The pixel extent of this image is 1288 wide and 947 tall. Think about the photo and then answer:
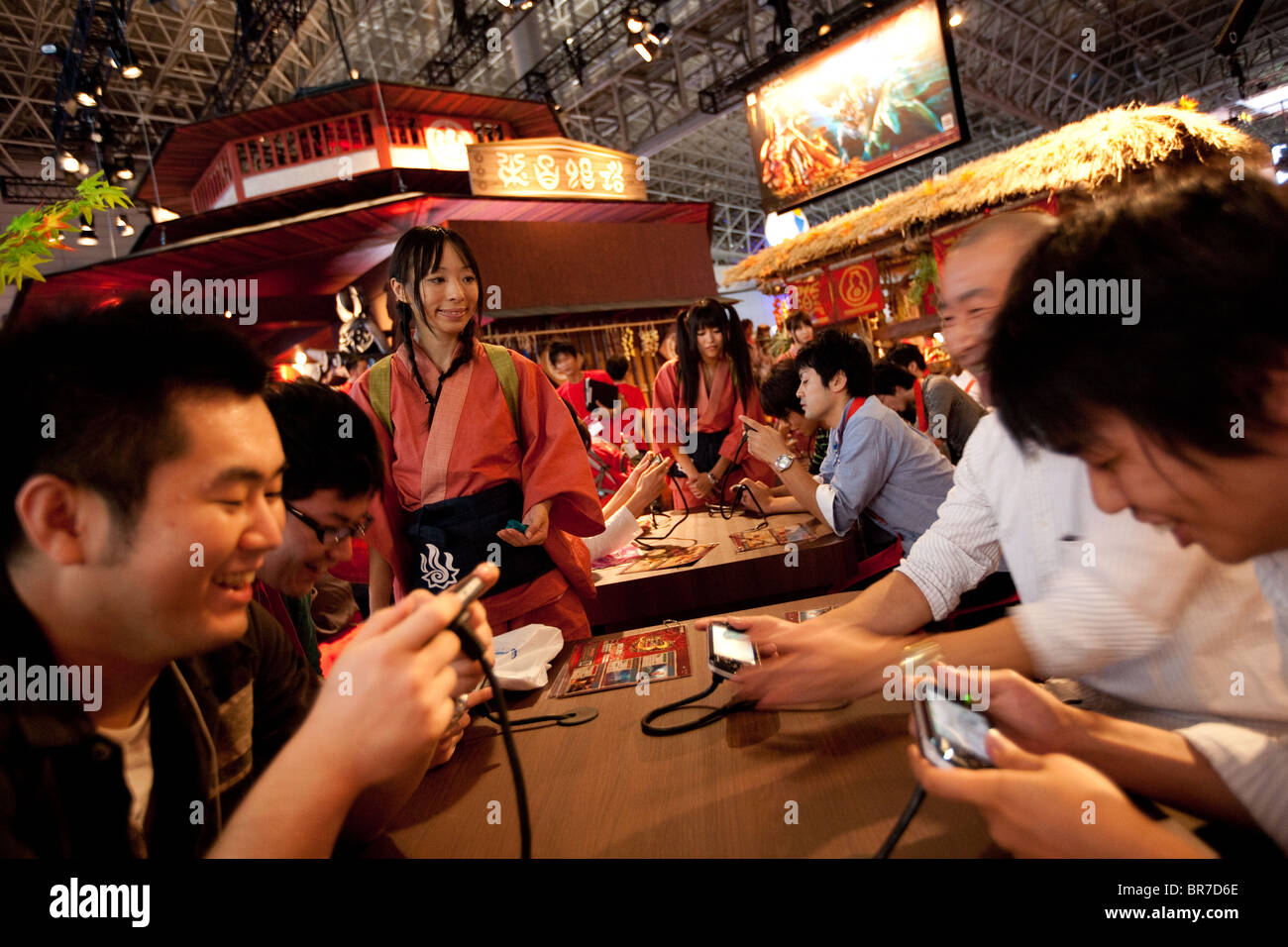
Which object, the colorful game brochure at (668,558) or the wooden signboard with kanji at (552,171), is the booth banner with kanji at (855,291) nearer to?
the wooden signboard with kanji at (552,171)

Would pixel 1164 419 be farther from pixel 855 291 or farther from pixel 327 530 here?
pixel 855 291

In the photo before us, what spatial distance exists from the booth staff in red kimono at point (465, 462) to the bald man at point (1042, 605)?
0.85 m

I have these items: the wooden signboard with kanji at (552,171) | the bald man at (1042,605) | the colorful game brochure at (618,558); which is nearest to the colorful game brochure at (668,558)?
the colorful game brochure at (618,558)

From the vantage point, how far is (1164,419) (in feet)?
2.25

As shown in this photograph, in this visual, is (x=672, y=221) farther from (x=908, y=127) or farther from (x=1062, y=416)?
(x=1062, y=416)

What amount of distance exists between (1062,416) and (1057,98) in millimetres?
20689

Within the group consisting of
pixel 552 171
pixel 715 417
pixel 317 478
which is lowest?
pixel 317 478

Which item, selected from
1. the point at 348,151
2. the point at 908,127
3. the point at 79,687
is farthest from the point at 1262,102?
the point at 79,687

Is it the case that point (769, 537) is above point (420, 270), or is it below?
below

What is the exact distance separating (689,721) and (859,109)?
815cm

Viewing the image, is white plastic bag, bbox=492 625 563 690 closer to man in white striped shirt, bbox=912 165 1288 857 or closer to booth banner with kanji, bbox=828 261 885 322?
man in white striped shirt, bbox=912 165 1288 857

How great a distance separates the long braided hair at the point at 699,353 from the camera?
4031mm

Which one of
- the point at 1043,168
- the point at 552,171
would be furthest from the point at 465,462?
the point at 552,171

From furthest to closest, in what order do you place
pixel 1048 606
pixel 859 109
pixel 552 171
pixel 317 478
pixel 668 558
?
pixel 859 109 < pixel 552 171 < pixel 668 558 < pixel 317 478 < pixel 1048 606
